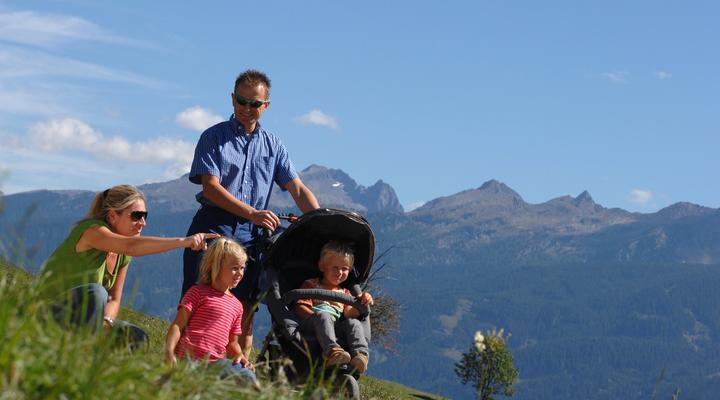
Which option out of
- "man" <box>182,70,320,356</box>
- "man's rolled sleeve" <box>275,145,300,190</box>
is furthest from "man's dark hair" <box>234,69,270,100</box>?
"man's rolled sleeve" <box>275,145,300,190</box>

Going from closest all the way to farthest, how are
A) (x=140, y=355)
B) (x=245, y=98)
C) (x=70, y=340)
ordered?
(x=70, y=340) → (x=140, y=355) → (x=245, y=98)

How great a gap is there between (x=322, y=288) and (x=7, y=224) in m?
4.98

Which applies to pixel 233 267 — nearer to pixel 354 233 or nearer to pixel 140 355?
pixel 354 233

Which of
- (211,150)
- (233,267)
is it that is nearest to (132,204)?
(233,267)

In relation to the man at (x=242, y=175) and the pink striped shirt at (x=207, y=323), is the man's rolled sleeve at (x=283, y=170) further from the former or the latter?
the pink striped shirt at (x=207, y=323)

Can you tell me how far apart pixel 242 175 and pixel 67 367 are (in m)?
5.46

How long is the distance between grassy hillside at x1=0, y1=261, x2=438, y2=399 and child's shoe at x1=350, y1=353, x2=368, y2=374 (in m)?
3.76

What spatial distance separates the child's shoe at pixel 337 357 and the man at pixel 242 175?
0.70 m

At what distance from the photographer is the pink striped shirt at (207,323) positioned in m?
8.33

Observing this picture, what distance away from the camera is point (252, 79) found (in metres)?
9.68

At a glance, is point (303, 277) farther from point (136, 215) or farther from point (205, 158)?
point (136, 215)

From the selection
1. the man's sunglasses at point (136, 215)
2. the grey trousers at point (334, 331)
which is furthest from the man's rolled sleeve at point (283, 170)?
the man's sunglasses at point (136, 215)

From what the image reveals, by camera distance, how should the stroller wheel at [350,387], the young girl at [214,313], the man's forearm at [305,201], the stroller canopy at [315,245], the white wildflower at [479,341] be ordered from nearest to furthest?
the white wildflower at [479,341], the young girl at [214,313], the stroller wheel at [350,387], the stroller canopy at [315,245], the man's forearm at [305,201]

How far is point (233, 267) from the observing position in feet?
28.3
